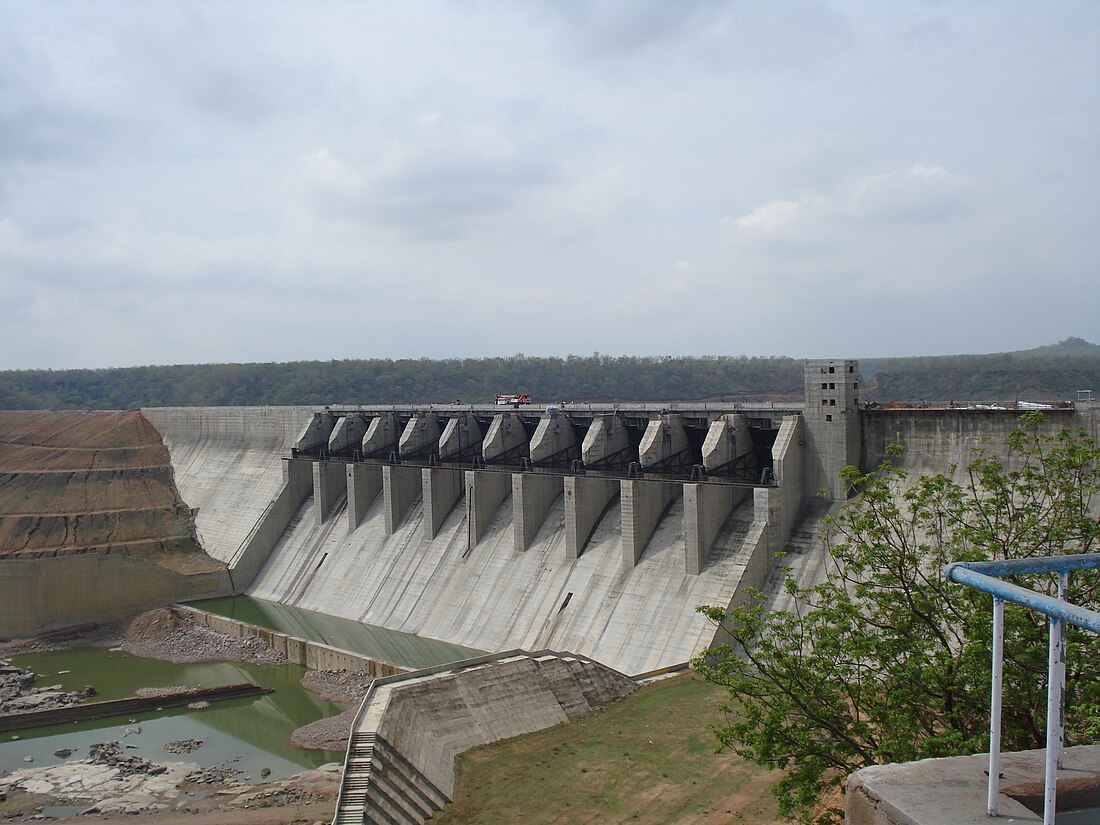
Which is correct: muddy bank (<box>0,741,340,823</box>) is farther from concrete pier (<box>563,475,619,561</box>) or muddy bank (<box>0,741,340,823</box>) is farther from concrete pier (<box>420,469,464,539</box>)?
concrete pier (<box>420,469,464,539</box>)

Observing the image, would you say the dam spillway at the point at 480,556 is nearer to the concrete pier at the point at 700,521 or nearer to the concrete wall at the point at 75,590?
the concrete pier at the point at 700,521

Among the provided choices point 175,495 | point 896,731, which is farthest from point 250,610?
point 896,731

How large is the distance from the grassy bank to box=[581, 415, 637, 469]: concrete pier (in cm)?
1428

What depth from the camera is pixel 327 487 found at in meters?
51.8

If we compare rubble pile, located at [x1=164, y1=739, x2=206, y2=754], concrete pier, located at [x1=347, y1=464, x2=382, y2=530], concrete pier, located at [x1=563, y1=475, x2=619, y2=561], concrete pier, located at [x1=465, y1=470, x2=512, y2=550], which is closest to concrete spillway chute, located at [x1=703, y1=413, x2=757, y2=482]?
concrete pier, located at [x1=563, y1=475, x2=619, y2=561]

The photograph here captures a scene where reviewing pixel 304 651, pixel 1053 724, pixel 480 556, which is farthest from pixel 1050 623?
pixel 480 556

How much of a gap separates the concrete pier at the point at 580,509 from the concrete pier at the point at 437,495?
9.08 m

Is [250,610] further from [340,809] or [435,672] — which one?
[340,809]

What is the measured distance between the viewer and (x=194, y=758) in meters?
29.6

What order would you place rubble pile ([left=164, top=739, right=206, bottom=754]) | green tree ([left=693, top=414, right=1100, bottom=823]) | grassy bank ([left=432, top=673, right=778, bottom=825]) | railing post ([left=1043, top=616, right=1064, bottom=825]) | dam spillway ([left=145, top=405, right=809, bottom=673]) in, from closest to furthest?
railing post ([left=1043, top=616, right=1064, bottom=825])
green tree ([left=693, top=414, right=1100, bottom=823])
grassy bank ([left=432, top=673, right=778, bottom=825])
rubble pile ([left=164, top=739, right=206, bottom=754])
dam spillway ([left=145, top=405, right=809, bottom=673])

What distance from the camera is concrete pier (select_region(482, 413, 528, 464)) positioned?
44.2 m

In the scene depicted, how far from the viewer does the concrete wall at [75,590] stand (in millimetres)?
44125

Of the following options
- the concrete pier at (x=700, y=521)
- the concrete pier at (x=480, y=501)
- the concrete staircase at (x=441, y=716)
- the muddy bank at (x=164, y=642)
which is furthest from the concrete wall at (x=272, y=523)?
the concrete staircase at (x=441, y=716)

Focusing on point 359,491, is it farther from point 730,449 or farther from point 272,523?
point 730,449
